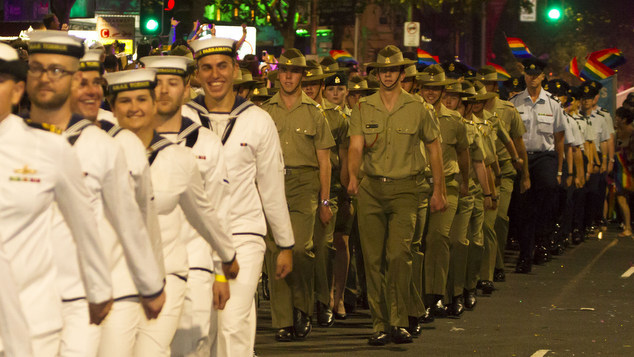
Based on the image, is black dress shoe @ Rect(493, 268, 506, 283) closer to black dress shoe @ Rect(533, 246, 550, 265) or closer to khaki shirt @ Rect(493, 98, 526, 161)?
khaki shirt @ Rect(493, 98, 526, 161)

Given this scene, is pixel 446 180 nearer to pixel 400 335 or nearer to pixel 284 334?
pixel 400 335

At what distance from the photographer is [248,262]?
29.7ft

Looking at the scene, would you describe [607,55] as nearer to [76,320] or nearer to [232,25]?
[232,25]

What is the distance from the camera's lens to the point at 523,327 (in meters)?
13.2

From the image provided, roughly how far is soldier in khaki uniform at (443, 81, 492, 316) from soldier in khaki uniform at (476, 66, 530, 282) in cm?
214

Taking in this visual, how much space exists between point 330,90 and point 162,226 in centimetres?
785

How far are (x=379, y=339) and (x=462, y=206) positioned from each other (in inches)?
109

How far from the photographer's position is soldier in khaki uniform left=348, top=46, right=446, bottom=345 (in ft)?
39.5

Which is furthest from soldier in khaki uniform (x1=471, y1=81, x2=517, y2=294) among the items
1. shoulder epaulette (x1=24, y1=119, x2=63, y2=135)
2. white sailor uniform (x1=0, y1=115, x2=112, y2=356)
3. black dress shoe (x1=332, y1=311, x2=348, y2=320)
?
shoulder epaulette (x1=24, y1=119, x2=63, y2=135)

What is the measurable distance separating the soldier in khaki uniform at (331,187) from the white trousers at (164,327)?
5.53 m

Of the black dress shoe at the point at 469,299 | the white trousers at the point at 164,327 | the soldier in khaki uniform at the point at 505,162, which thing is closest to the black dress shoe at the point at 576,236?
the soldier in khaki uniform at the point at 505,162

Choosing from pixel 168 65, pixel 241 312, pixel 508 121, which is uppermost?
pixel 168 65

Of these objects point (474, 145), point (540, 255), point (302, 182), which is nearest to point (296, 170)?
point (302, 182)

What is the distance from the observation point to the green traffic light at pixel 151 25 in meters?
23.7
